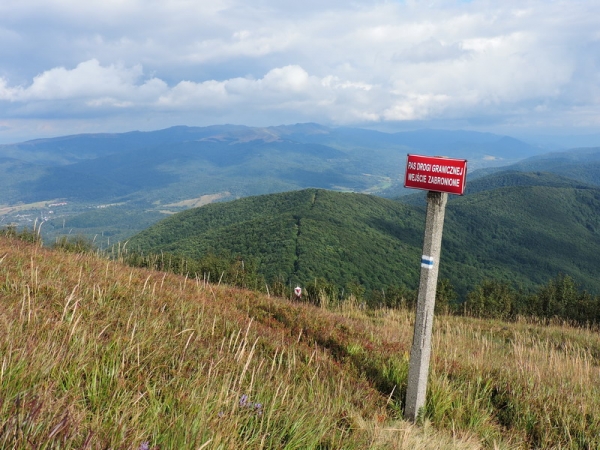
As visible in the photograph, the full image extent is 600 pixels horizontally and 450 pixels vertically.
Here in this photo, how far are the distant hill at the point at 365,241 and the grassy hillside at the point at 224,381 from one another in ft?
196

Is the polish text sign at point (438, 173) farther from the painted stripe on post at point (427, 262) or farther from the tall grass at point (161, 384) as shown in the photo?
the tall grass at point (161, 384)

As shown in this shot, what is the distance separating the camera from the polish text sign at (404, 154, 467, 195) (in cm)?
361

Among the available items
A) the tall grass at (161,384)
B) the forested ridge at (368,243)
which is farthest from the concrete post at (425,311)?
the forested ridge at (368,243)

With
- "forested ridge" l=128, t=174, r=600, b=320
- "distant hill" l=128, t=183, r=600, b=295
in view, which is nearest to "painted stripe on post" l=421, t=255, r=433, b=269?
"forested ridge" l=128, t=174, r=600, b=320

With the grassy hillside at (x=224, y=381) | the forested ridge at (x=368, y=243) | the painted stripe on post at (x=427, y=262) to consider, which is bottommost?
→ the forested ridge at (x=368, y=243)

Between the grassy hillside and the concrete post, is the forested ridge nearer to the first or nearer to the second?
the grassy hillside

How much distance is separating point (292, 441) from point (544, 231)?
222119mm

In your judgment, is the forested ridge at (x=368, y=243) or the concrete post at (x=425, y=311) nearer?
the concrete post at (x=425, y=311)

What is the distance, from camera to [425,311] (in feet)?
13.1

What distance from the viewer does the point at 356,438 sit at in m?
2.81

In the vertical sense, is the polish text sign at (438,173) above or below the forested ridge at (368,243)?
above

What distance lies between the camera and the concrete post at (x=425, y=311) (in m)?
3.84

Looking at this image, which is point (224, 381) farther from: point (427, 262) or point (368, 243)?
point (368, 243)

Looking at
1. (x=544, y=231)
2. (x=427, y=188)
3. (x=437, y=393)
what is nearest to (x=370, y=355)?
(x=437, y=393)
